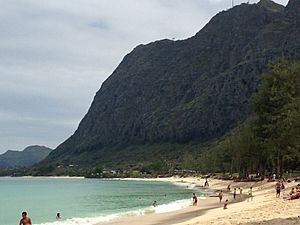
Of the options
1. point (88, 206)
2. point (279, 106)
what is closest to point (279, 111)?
point (279, 106)

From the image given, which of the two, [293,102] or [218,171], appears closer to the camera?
[293,102]

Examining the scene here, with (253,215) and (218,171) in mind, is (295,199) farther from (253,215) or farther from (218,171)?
(218,171)

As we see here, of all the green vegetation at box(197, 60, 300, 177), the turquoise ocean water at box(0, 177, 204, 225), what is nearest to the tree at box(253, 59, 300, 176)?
the green vegetation at box(197, 60, 300, 177)

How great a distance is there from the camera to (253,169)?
12038cm

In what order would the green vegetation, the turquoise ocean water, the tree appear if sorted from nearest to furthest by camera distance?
the turquoise ocean water < the green vegetation < the tree

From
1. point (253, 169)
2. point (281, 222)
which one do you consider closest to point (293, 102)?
point (281, 222)

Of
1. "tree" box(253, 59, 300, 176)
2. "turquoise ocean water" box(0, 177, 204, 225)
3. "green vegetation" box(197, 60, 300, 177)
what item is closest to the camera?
"turquoise ocean water" box(0, 177, 204, 225)

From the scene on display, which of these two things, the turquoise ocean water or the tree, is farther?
the tree

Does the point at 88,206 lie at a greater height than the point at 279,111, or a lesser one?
lesser

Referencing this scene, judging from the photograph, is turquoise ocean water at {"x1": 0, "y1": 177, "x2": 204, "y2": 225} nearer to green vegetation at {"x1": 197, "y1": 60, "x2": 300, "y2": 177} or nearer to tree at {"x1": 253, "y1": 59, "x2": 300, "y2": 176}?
green vegetation at {"x1": 197, "y1": 60, "x2": 300, "y2": 177}

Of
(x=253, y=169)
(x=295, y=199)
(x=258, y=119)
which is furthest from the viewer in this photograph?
(x=253, y=169)

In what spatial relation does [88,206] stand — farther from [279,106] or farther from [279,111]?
[279,106]

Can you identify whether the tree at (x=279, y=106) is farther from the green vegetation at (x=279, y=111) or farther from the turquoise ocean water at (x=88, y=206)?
the turquoise ocean water at (x=88, y=206)

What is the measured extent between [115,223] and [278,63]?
41.5 metres
